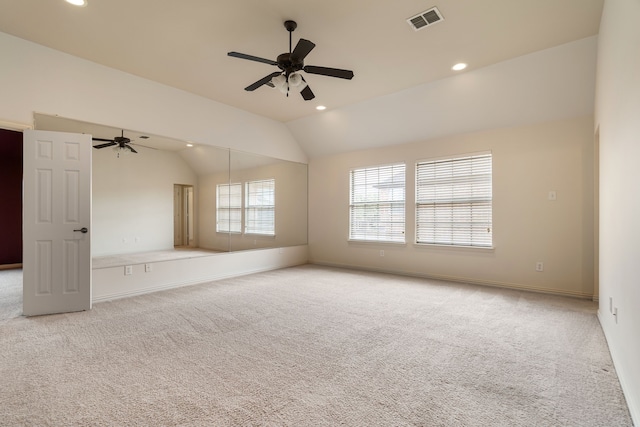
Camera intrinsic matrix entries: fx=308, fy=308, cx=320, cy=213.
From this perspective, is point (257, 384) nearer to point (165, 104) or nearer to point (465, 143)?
point (165, 104)

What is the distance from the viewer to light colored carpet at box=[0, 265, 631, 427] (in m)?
1.83

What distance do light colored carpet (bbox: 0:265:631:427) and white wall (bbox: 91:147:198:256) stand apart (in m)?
0.96

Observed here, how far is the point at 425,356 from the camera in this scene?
258 cm

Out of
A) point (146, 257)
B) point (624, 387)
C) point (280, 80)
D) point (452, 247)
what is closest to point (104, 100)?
point (146, 257)

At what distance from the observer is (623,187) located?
2.18m

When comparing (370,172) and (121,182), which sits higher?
(370,172)

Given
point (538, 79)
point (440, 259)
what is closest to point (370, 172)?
point (440, 259)

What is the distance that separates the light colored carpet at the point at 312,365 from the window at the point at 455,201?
147 cm

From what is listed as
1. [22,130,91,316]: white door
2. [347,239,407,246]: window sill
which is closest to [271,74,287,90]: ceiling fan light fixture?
[22,130,91,316]: white door

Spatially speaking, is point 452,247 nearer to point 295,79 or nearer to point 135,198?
point 295,79

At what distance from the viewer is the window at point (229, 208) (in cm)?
563

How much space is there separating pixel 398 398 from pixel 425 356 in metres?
0.70

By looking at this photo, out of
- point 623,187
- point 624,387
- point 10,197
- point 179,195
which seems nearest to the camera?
point 624,387

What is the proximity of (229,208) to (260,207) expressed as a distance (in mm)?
776
